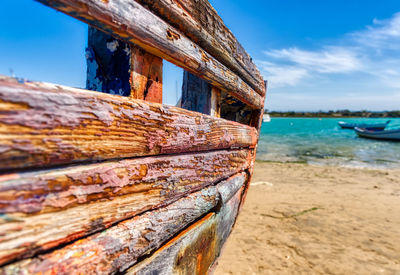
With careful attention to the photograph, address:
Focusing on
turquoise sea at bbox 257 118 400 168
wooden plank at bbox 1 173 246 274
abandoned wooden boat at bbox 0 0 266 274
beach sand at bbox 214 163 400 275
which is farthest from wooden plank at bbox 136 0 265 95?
turquoise sea at bbox 257 118 400 168

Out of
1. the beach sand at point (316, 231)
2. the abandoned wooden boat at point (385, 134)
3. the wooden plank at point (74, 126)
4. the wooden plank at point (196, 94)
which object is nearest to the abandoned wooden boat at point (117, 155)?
the wooden plank at point (74, 126)

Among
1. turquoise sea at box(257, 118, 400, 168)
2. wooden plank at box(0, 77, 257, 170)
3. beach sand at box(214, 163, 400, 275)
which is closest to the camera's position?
wooden plank at box(0, 77, 257, 170)

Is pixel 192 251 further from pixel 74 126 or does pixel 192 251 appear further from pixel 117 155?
pixel 74 126

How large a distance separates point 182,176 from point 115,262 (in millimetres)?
427

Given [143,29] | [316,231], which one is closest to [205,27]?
[143,29]

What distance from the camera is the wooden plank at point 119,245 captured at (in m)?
0.56

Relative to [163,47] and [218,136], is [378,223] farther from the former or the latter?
[163,47]

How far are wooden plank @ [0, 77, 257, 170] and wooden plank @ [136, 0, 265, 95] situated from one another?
14.9 inches

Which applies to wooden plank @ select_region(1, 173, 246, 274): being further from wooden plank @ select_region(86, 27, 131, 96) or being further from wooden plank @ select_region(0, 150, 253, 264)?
wooden plank @ select_region(86, 27, 131, 96)

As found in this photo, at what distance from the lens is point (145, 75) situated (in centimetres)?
88

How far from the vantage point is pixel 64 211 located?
23.0 inches

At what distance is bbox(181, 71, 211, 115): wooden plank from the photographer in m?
1.45

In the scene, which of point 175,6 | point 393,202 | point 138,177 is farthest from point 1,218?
point 393,202

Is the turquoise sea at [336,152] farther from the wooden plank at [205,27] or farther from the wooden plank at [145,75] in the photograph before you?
the wooden plank at [145,75]
